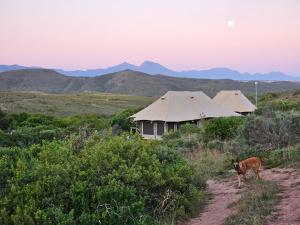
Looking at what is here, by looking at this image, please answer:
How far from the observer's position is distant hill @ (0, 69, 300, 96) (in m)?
119

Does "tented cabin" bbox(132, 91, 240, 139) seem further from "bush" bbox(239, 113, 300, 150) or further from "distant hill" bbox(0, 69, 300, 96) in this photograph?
"distant hill" bbox(0, 69, 300, 96)

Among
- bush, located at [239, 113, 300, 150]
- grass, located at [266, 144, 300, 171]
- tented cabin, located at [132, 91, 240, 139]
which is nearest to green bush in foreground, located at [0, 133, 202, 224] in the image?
grass, located at [266, 144, 300, 171]

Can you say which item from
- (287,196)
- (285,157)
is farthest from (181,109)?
(287,196)

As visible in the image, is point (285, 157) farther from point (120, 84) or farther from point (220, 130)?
point (120, 84)

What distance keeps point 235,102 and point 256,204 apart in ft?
108

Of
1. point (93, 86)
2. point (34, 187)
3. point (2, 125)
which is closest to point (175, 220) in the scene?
point (34, 187)

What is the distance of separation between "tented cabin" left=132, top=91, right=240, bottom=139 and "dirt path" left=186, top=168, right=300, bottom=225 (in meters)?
20.2

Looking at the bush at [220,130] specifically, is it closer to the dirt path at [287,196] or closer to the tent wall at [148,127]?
the dirt path at [287,196]

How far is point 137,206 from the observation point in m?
6.09

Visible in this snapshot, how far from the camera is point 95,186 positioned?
635 centimetres

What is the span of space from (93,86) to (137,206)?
129347 mm

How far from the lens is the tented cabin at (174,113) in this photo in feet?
97.5

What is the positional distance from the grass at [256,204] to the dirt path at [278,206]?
11 cm

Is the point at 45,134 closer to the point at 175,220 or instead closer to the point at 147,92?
the point at 175,220
